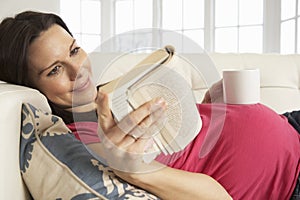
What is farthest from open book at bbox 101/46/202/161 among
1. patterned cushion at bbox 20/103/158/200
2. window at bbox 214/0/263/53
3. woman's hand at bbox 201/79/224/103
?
window at bbox 214/0/263/53

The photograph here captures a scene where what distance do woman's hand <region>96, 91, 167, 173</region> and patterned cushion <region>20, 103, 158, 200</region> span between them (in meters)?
0.07

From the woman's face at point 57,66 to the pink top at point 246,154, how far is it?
1.05 feet

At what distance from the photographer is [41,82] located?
114 cm

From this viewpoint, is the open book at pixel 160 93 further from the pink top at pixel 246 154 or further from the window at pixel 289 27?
the window at pixel 289 27

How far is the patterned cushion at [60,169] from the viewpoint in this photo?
0.84 meters

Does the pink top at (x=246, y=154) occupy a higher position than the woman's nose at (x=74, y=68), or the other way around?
the woman's nose at (x=74, y=68)

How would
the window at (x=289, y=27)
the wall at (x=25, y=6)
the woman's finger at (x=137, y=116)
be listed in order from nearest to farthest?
the woman's finger at (x=137, y=116) < the window at (x=289, y=27) < the wall at (x=25, y=6)

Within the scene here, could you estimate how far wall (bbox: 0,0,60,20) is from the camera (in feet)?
12.4

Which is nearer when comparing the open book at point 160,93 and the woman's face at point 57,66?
the open book at point 160,93

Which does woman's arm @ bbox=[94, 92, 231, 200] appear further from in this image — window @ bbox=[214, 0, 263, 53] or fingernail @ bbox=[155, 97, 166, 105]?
window @ bbox=[214, 0, 263, 53]

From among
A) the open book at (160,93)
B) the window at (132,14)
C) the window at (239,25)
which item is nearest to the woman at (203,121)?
the open book at (160,93)

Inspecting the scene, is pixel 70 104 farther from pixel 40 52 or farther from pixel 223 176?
pixel 223 176

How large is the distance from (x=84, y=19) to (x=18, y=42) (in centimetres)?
336

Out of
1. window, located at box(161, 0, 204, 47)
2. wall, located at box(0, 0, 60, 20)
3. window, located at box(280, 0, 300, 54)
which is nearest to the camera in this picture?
window, located at box(280, 0, 300, 54)
